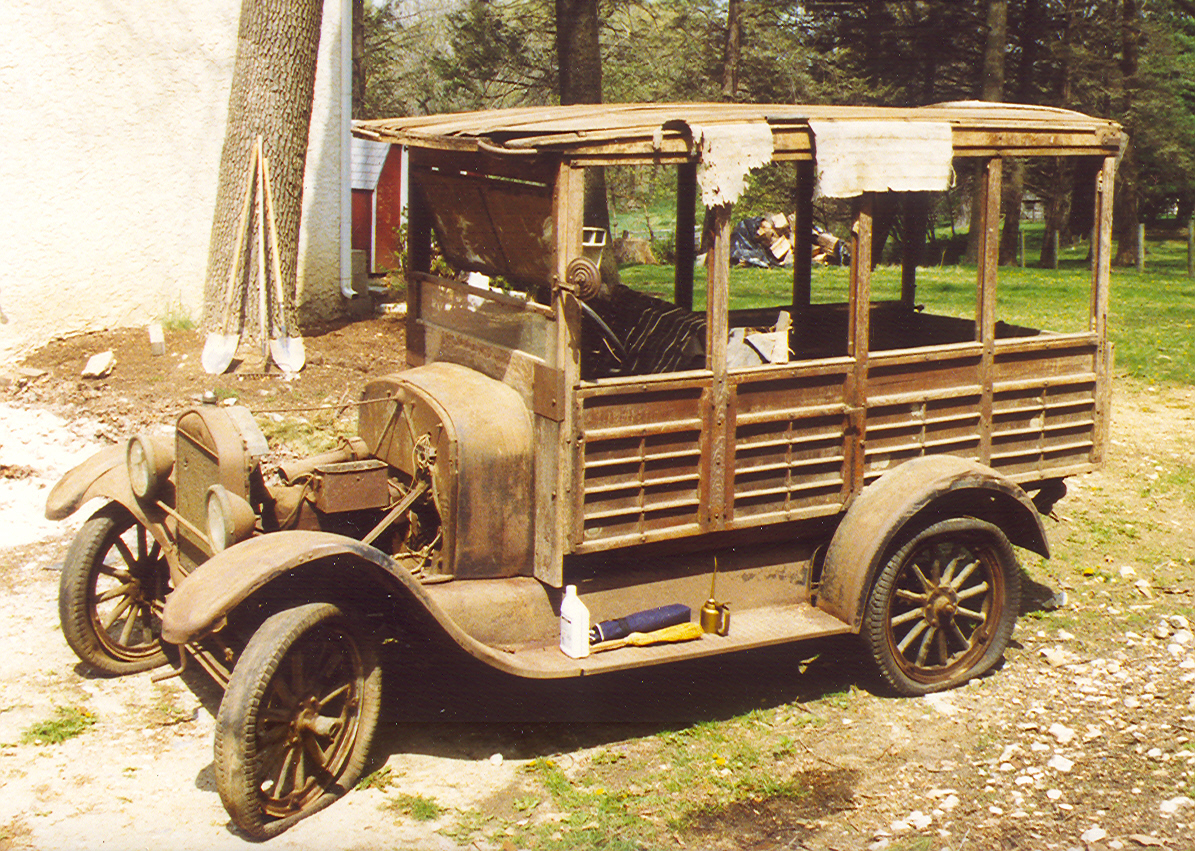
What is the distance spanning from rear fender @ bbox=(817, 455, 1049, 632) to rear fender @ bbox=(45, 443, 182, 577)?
294 centimetres

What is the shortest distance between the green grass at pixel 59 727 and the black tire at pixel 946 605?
11.6ft

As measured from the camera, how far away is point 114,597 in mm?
5926

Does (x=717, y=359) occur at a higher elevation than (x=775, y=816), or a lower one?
higher

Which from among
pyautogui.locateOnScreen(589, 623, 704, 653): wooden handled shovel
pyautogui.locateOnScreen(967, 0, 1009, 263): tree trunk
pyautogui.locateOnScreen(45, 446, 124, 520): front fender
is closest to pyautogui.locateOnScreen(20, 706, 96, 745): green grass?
pyautogui.locateOnScreen(45, 446, 124, 520): front fender

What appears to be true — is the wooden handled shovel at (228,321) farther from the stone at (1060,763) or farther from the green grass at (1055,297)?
the stone at (1060,763)

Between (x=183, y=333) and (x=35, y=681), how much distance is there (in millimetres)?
5885

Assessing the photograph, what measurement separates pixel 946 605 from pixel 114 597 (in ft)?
13.1

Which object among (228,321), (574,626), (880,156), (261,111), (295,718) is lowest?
(295,718)

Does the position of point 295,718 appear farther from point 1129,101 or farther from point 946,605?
point 1129,101

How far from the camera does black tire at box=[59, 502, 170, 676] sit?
570 centimetres

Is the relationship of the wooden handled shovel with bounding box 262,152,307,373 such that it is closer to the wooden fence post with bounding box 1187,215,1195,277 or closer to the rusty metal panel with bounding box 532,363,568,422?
the rusty metal panel with bounding box 532,363,568,422

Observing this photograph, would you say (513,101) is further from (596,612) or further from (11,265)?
(596,612)

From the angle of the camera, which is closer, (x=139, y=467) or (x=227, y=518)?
(x=227, y=518)

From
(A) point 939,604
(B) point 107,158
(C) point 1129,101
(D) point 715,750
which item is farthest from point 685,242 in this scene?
(C) point 1129,101
